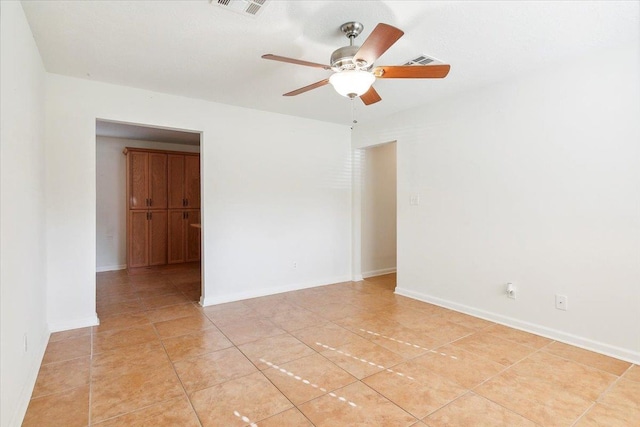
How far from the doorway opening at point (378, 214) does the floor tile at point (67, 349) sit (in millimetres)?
3531

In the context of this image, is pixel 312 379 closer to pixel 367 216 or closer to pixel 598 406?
pixel 598 406

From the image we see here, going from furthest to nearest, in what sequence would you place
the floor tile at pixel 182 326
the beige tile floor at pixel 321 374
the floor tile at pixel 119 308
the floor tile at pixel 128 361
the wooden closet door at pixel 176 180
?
the wooden closet door at pixel 176 180, the floor tile at pixel 119 308, the floor tile at pixel 182 326, the floor tile at pixel 128 361, the beige tile floor at pixel 321 374

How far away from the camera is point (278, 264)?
14.2ft

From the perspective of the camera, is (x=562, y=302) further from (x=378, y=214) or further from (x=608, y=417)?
(x=378, y=214)

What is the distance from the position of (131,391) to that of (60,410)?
0.35 metres

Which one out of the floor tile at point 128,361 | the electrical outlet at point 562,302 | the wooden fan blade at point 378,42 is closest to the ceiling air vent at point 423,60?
A: the wooden fan blade at point 378,42

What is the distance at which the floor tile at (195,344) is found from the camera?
2570 millimetres

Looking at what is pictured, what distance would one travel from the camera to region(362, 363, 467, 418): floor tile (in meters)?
1.90

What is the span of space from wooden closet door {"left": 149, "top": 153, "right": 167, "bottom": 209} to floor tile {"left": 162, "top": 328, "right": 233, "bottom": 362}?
3.85m

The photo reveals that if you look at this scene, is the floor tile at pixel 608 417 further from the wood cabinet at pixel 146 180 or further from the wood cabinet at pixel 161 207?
the wood cabinet at pixel 146 180

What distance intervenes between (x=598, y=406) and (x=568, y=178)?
66.5 inches

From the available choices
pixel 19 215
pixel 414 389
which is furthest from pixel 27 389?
pixel 414 389

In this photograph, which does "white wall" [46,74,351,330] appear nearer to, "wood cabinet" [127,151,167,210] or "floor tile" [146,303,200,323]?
"floor tile" [146,303,200,323]

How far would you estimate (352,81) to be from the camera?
2104 mm
